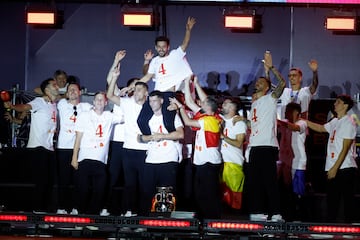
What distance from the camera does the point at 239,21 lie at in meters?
14.3

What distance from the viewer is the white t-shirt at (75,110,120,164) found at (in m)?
12.1

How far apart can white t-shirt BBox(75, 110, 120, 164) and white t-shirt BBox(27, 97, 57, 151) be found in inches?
26.2

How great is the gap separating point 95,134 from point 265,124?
98.7 inches

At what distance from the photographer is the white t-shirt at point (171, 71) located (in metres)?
12.6

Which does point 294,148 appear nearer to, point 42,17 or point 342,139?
point 342,139

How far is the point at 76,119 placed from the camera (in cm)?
1247

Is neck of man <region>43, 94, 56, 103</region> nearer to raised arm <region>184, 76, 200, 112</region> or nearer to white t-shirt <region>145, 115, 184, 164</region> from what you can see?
white t-shirt <region>145, 115, 184, 164</region>

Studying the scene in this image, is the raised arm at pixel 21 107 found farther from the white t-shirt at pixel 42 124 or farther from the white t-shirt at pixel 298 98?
the white t-shirt at pixel 298 98

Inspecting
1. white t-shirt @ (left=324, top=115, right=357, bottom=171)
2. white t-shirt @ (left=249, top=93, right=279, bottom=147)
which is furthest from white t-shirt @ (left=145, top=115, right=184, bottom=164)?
white t-shirt @ (left=324, top=115, right=357, bottom=171)

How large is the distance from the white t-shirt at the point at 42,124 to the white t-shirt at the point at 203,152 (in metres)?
2.34

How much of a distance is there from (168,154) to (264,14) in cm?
448

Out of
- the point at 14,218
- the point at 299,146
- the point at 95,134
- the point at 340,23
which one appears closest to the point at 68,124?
Answer: the point at 95,134

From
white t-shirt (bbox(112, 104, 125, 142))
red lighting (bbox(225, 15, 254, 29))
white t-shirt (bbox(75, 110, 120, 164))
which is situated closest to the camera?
white t-shirt (bbox(75, 110, 120, 164))

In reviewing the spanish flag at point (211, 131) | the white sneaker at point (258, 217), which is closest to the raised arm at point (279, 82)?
the spanish flag at point (211, 131)
